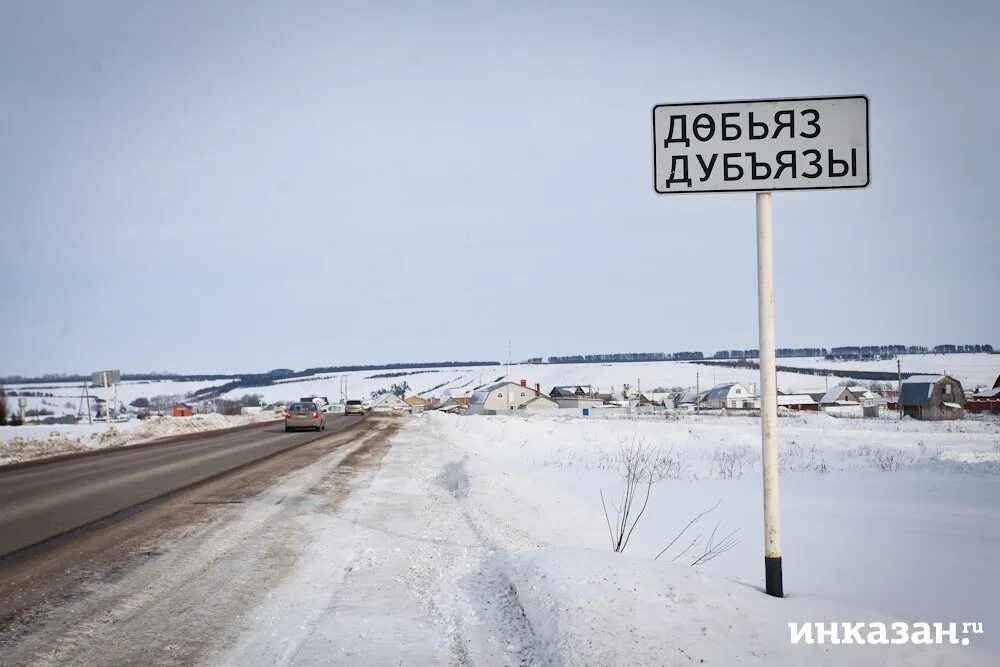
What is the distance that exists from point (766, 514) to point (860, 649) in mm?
1016

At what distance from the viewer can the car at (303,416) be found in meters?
34.6

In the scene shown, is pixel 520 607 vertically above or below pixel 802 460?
above

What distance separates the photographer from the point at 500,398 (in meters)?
96.8

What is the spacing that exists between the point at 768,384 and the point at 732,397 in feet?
355

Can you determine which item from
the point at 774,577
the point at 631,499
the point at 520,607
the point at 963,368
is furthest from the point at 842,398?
→ the point at 520,607

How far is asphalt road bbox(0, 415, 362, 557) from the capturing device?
362 inches

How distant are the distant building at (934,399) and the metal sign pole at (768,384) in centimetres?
6983

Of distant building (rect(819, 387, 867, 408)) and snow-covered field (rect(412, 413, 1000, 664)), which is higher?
snow-covered field (rect(412, 413, 1000, 664))

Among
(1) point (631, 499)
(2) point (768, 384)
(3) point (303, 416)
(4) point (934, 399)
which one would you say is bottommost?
(4) point (934, 399)

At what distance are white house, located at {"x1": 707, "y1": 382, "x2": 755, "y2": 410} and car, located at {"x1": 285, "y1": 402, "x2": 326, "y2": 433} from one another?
3288 inches

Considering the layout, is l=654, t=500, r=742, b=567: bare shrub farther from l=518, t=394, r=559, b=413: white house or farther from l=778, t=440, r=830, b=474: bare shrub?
l=518, t=394, r=559, b=413: white house

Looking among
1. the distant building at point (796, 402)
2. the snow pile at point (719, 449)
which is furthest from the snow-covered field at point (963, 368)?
the snow pile at point (719, 449)

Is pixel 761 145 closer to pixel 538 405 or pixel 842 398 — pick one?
pixel 538 405

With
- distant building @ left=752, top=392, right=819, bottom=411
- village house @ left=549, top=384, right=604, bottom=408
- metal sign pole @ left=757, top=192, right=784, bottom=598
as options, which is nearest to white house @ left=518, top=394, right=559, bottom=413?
village house @ left=549, top=384, right=604, bottom=408
